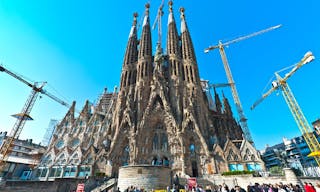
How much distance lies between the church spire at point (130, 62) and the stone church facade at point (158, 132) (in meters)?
0.28

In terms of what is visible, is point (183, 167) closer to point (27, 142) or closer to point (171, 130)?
point (171, 130)

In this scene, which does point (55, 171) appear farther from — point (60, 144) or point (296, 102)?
point (296, 102)

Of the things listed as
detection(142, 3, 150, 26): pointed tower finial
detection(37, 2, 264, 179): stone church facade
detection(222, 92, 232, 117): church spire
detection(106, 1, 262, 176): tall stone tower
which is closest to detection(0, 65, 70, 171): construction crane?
detection(37, 2, 264, 179): stone church facade

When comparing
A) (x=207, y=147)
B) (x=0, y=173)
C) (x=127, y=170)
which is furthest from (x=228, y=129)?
(x=0, y=173)

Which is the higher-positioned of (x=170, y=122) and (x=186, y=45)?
(x=186, y=45)

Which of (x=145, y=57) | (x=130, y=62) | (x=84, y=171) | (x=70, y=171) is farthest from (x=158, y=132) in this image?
(x=130, y=62)

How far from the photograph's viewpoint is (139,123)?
3481cm

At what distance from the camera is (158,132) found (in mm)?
35281

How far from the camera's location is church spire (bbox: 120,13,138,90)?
44.3 metres

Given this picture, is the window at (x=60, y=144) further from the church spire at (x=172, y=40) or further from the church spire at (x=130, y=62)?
the church spire at (x=172, y=40)

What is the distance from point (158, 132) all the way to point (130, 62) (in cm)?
2302

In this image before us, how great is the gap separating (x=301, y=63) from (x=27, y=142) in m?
91.8

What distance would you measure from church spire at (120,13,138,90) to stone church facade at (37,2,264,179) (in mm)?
282

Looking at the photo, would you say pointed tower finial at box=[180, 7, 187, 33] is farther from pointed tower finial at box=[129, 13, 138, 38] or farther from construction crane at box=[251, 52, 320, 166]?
construction crane at box=[251, 52, 320, 166]
